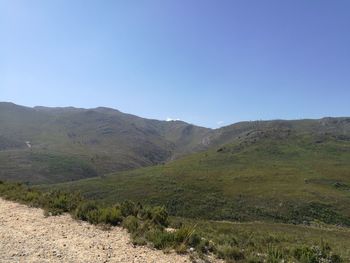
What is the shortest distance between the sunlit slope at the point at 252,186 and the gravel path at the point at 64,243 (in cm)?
4239

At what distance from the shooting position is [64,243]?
1393cm

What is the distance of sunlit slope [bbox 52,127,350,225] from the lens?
6053cm

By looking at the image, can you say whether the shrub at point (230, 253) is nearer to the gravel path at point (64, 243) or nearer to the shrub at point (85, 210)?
the gravel path at point (64, 243)

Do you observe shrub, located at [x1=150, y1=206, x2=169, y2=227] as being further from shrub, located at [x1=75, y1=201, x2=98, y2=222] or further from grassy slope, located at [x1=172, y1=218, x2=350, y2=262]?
shrub, located at [x1=75, y1=201, x2=98, y2=222]

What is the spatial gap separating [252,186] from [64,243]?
65.7 meters

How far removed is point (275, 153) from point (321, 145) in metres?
19.1

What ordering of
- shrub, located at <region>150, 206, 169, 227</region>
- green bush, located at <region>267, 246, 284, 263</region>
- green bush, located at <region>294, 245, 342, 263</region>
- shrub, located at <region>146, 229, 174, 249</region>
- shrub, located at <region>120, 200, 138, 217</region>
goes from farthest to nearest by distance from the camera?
shrub, located at <region>120, 200, 138, 217</region> → shrub, located at <region>150, 206, 169, 227</region> → shrub, located at <region>146, 229, 174, 249</region> → green bush, located at <region>294, 245, 342, 263</region> → green bush, located at <region>267, 246, 284, 263</region>

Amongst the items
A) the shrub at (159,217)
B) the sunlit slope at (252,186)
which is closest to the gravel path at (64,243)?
the shrub at (159,217)

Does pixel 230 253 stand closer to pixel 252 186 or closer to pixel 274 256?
pixel 274 256

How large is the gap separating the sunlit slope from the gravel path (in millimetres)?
42391

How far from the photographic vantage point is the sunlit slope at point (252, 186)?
60531 millimetres

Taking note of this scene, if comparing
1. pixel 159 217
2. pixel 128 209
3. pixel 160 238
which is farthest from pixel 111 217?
pixel 160 238

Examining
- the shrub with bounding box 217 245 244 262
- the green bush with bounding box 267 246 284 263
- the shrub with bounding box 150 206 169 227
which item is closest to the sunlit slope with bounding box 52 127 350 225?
the shrub with bounding box 150 206 169 227

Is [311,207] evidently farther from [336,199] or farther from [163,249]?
[163,249]
